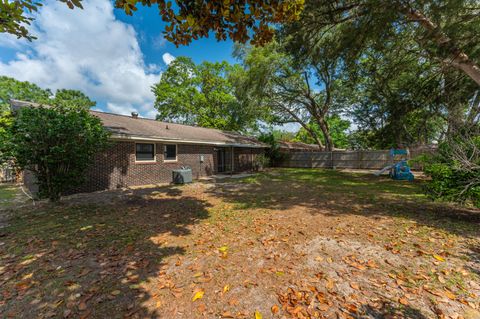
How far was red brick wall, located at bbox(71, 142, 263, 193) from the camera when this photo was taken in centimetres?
869

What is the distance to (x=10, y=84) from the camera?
28.3 metres

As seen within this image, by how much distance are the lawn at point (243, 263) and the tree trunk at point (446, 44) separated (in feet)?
15.1

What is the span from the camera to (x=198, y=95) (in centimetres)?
2742

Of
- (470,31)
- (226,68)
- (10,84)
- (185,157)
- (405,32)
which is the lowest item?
(185,157)

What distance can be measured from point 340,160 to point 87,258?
2100 centimetres

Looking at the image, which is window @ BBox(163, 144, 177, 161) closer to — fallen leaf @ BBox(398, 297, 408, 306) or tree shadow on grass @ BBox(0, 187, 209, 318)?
tree shadow on grass @ BBox(0, 187, 209, 318)

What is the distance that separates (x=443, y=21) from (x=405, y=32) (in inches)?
56.8

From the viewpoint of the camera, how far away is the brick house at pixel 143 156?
888cm

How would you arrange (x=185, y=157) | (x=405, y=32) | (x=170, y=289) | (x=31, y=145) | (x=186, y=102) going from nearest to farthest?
1. (x=170, y=289)
2. (x=31, y=145)
3. (x=405, y=32)
4. (x=185, y=157)
5. (x=186, y=102)

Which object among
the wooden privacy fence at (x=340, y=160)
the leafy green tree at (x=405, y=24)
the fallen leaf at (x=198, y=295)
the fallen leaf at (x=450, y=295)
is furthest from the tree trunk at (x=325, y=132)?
the fallen leaf at (x=198, y=295)

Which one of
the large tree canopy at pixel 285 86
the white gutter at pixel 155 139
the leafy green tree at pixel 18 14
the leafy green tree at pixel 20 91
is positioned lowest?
the white gutter at pixel 155 139

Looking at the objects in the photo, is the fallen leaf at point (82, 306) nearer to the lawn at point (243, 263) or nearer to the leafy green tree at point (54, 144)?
the lawn at point (243, 263)

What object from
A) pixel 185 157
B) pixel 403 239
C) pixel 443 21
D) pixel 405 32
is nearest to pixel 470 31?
pixel 443 21

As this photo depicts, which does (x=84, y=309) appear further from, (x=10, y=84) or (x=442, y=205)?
(x=10, y=84)
